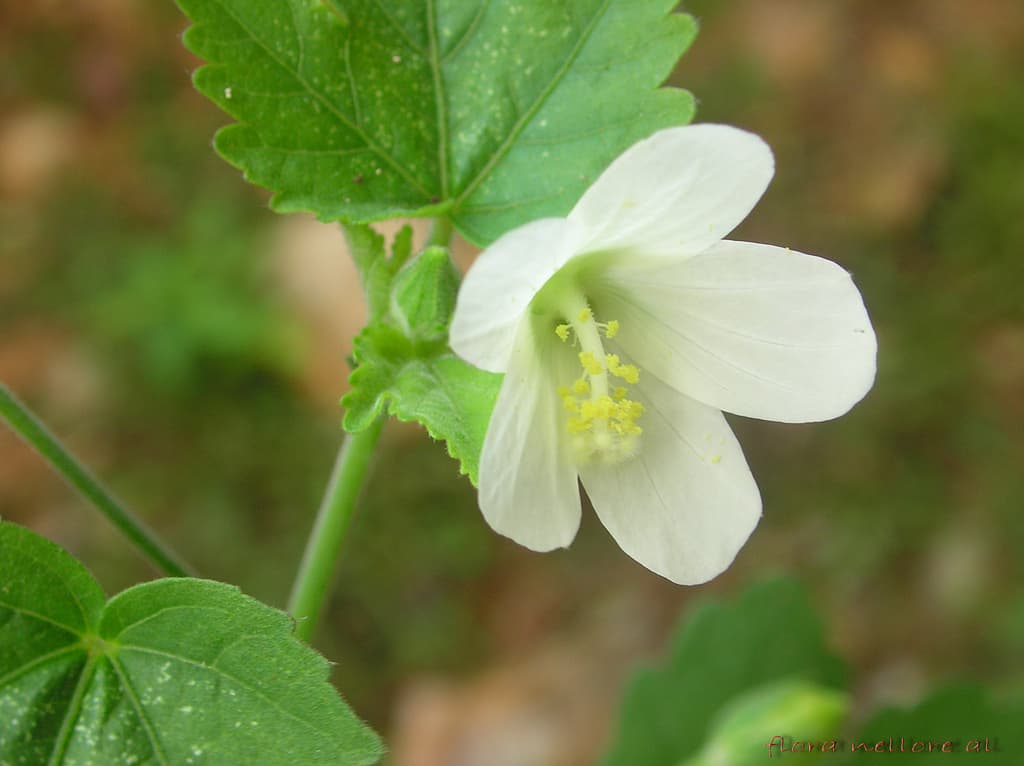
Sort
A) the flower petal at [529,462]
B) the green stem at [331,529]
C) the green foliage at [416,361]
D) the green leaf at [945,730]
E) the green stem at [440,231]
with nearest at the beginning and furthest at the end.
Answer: the flower petal at [529,462] < the green foliage at [416,361] < the green stem at [331,529] < the green stem at [440,231] < the green leaf at [945,730]

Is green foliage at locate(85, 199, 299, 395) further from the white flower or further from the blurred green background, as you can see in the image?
the white flower

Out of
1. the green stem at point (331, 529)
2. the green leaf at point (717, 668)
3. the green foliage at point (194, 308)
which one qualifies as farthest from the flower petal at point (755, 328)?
the green foliage at point (194, 308)

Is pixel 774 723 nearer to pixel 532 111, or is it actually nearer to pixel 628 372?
pixel 628 372

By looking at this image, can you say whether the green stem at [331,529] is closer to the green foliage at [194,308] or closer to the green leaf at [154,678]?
the green leaf at [154,678]

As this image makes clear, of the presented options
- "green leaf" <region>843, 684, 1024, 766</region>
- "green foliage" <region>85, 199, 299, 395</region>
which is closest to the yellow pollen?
"green leaf" <region>843, 684, 1024, 766</region>

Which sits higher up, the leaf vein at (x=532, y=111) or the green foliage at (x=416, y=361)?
the leaf vein at (x=532, y=111)

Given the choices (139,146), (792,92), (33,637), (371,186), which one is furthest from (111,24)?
(33,637)

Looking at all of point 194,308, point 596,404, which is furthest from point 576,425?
point 194,308
